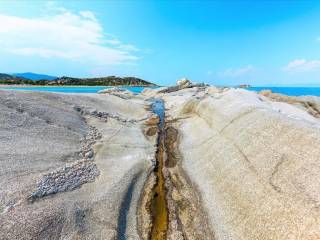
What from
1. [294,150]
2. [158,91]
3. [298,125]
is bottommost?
[158,91]

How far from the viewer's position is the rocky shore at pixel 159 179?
14.3m

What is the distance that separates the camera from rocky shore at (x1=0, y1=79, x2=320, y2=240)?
14289mm

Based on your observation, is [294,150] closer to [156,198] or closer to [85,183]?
[156,198]

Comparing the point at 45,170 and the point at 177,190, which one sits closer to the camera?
the point at 45,170

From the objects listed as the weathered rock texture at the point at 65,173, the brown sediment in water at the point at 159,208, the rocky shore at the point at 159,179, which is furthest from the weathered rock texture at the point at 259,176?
the weathered rock texture at the point at 65,173

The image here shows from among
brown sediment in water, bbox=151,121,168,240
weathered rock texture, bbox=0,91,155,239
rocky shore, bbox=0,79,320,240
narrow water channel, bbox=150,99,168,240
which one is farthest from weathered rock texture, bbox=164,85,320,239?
weathered rock texture, bbox=0,91,155,239

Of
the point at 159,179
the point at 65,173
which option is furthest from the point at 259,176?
the point at 65,173

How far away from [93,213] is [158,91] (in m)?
109

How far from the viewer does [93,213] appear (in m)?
16.0

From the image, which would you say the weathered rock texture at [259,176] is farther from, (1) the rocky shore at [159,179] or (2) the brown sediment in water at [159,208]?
(2) the brown sediment in water at [159,208]

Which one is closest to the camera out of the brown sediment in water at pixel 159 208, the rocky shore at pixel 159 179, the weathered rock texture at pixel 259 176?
the weathered rock texture at pixel 259 176

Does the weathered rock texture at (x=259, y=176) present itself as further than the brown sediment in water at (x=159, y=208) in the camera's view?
No

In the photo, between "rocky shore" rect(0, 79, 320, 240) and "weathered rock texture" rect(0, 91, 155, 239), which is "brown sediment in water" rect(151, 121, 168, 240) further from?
"weathered rock texture" rect(0, 91, 155, 239)

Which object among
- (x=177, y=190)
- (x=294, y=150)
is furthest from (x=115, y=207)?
(x=294, y=150)
